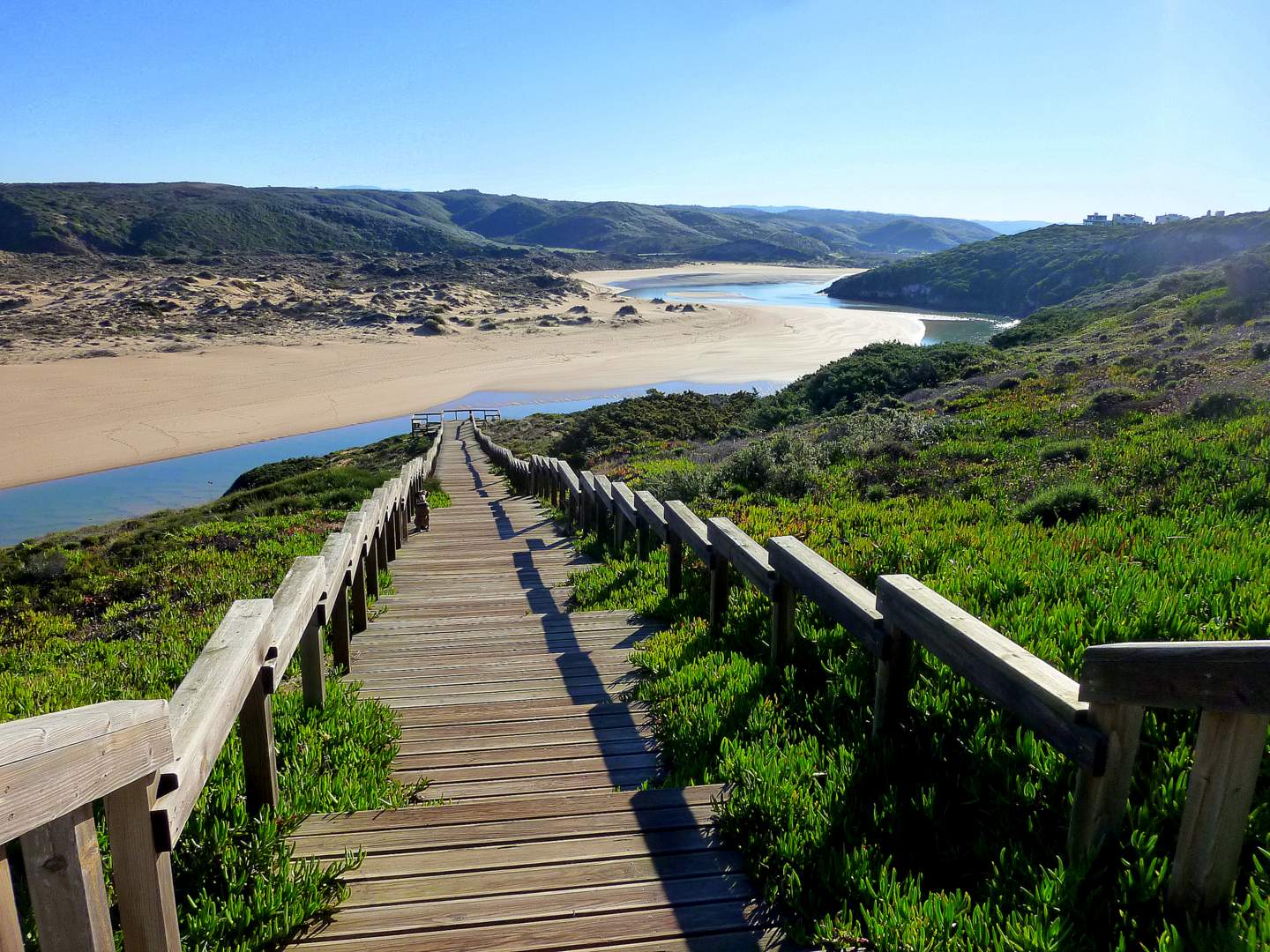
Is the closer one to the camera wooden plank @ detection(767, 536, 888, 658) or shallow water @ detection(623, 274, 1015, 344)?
wooden plank @ detection(767, 536, 888, 658)

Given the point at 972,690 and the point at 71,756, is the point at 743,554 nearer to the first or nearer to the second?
the point at 972,690

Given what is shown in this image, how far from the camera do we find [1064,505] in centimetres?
642

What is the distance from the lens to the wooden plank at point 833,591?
10.8 ft

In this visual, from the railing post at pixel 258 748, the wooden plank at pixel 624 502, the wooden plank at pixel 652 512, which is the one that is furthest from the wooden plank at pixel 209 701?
the wooden plank at pixel 624 502

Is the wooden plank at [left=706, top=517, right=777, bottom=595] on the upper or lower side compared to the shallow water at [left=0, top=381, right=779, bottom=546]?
upper

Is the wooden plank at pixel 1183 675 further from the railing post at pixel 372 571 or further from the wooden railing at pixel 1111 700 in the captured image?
the railing post at pixel 372 571

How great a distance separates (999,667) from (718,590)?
241cm

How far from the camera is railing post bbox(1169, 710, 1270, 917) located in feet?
6.57

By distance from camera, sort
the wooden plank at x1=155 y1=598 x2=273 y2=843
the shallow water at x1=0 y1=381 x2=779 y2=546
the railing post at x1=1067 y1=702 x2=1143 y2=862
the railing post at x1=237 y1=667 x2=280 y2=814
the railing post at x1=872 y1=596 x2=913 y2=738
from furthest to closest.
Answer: the shallow water at x1=0 y1=381 x2=779 y2=546
the railing post at x1=872 y1=596 x2=913 y2=738
the railing post at x1=237 y1=667 x2=280 y2=814
the railing post at x1=1067 y1=702 x2=1143 y2=862
the wooden plank at x1=155 y1=598 x2=273 y2=843

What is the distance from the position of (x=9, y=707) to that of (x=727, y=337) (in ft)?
189

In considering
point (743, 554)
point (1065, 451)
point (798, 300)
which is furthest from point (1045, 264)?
point (743, 554)

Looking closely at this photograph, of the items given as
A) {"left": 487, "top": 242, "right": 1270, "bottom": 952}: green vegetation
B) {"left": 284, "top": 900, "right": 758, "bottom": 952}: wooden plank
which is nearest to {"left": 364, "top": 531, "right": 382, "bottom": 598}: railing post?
{"left": 487, "top": 242, "right": 1270, "bottom": 952}: green vegetation

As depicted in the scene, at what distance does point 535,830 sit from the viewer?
3004 millimetres

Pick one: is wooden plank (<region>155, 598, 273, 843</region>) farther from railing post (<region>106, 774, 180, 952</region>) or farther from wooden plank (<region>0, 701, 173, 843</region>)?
wooden plank (<region>0, 701, 173, 843</region>)
